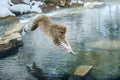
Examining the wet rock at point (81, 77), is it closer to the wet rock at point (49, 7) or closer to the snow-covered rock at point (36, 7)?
the snow-covered rock at point (36, 7)

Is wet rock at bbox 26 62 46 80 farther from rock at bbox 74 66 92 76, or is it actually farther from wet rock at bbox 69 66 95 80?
rock at bbox 74 66 92 76

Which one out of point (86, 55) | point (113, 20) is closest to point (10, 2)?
point (113, 20)

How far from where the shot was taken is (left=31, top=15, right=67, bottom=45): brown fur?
1014 centimetres

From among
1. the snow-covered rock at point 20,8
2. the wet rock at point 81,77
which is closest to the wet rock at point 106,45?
the wet rock at point 81,77

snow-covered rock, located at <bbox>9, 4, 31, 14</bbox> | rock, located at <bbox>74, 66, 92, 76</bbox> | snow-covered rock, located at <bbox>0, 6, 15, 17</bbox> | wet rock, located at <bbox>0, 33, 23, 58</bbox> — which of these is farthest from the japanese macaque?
snow-covered rock, located at <bbox>9, 4, 31, 14</bbox>

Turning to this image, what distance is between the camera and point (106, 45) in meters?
14.8

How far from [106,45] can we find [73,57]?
A: 8.29 feet

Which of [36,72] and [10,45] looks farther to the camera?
[10,45]

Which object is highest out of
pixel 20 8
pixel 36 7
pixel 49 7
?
pixel 20 8

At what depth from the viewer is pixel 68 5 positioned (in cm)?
3188

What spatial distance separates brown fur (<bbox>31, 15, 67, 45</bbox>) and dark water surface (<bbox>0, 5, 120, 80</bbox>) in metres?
1.48

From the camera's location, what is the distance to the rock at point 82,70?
10.7 m

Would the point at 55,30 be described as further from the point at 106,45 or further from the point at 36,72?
the point at 106,45

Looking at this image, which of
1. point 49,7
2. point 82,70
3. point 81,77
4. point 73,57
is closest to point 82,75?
point 81,77
